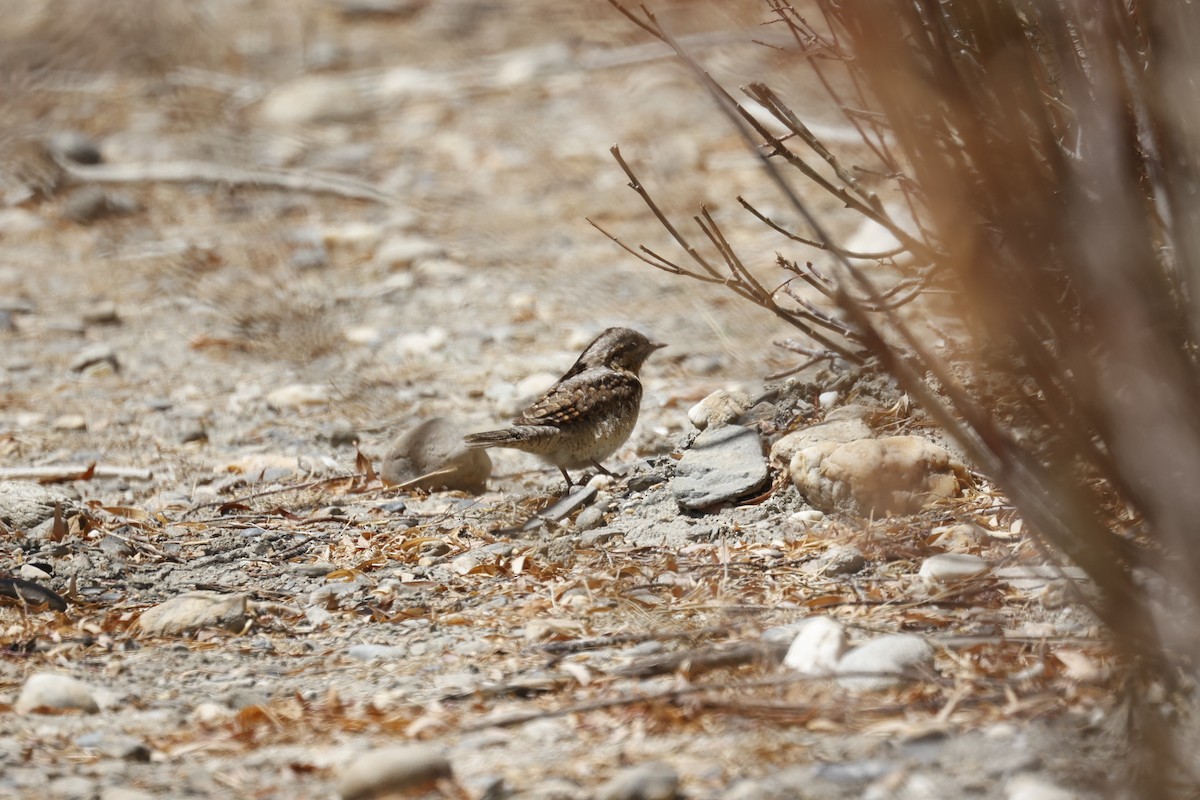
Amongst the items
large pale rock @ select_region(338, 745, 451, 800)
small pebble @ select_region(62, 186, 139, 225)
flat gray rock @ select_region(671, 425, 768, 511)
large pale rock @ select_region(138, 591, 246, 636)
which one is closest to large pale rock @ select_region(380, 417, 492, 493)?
flat gray rock @ select_region(671, 425, 768, 511)

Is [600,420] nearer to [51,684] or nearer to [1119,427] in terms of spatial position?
[51,684]

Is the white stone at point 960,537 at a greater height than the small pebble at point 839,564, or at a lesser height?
greater

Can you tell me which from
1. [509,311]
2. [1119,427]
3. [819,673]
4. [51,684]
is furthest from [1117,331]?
[509,311]

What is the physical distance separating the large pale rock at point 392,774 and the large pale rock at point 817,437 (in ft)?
6.96

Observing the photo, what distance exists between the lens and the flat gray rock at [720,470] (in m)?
4.43

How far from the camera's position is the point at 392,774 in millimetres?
2566

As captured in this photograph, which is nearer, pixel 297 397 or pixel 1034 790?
pixel 1034 790

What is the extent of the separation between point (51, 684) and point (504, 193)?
659cm

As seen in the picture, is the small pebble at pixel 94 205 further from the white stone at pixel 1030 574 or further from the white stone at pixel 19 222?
the white stone at pixel 1030 574

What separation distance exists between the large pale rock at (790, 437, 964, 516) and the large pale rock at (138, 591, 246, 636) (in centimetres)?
178

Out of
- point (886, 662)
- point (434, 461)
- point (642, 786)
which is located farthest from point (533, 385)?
point (642, 786)

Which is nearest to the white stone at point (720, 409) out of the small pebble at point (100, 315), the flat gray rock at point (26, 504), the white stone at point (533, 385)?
the white stone at point (533, 385)

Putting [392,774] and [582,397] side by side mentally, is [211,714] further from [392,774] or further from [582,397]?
[582,397]

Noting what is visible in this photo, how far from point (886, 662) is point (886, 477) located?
123cm
